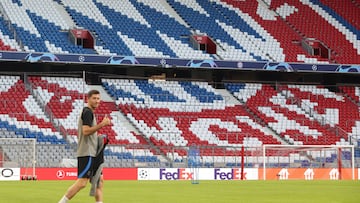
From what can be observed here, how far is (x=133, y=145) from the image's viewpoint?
42.5 m

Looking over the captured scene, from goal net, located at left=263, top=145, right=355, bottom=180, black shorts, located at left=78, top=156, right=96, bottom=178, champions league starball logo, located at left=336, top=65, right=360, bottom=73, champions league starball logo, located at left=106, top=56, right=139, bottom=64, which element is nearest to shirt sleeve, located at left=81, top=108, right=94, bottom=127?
black shorts, located at left=78, top=156, right=96, bottom=178

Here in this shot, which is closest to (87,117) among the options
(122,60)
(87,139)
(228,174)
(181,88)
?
(87,139)

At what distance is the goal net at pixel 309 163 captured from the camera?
139 feet

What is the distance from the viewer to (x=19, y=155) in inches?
1538

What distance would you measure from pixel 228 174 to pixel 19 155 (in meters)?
11.2

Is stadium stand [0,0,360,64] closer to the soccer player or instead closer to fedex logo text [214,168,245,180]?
fedex logo text [214,168,245,180]

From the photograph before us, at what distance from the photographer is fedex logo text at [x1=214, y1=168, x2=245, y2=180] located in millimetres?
42031

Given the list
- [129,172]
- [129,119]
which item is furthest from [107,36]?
[129,172]

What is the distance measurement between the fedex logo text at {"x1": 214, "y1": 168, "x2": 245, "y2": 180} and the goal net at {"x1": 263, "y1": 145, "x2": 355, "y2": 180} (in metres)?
1.46

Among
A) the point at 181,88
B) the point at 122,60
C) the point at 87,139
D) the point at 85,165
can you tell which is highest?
the point at 122,60

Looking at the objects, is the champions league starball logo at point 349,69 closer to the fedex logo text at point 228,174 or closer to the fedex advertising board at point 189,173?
the fedex advertising board at point 189,173

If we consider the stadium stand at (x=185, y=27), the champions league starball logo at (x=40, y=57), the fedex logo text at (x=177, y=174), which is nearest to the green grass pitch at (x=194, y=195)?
the fedex logo text at (x=177, y=174)

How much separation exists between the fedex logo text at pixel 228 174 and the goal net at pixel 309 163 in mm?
1457

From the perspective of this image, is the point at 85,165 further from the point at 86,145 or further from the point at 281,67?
the point at 281,67
